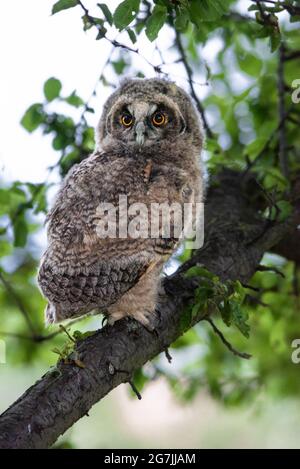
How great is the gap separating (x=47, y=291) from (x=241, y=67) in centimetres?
181

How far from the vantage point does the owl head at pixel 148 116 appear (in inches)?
118

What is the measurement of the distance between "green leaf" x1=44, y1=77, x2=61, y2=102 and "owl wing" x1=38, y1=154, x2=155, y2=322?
2.48ft

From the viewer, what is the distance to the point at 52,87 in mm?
3209

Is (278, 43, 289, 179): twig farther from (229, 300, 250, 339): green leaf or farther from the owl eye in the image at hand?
(229, 300, 250, 339): green leaf

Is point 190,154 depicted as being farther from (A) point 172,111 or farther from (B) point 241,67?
(B) point 241,67

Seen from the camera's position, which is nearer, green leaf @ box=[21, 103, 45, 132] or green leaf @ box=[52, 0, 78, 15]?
green leaf @ box=[52, 0, 78, 15]

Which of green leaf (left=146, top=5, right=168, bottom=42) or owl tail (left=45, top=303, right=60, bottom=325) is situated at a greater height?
green leaf (left=146, top=5, right=168, bottom=42)

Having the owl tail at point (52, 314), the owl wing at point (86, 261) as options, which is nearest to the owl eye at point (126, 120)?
the owl wing at point (86, 261)

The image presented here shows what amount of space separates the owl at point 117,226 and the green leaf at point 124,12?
1.90ft

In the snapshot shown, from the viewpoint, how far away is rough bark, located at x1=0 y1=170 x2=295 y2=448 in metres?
1.98

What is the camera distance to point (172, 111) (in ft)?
10.2

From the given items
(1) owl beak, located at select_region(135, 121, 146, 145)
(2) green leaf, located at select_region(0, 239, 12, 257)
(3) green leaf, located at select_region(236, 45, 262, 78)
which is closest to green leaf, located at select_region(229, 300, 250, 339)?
(1) owl beak, located at select_region(135, 121, 146, 145)

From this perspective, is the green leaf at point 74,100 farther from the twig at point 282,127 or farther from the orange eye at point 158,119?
the twig at point 282,127
